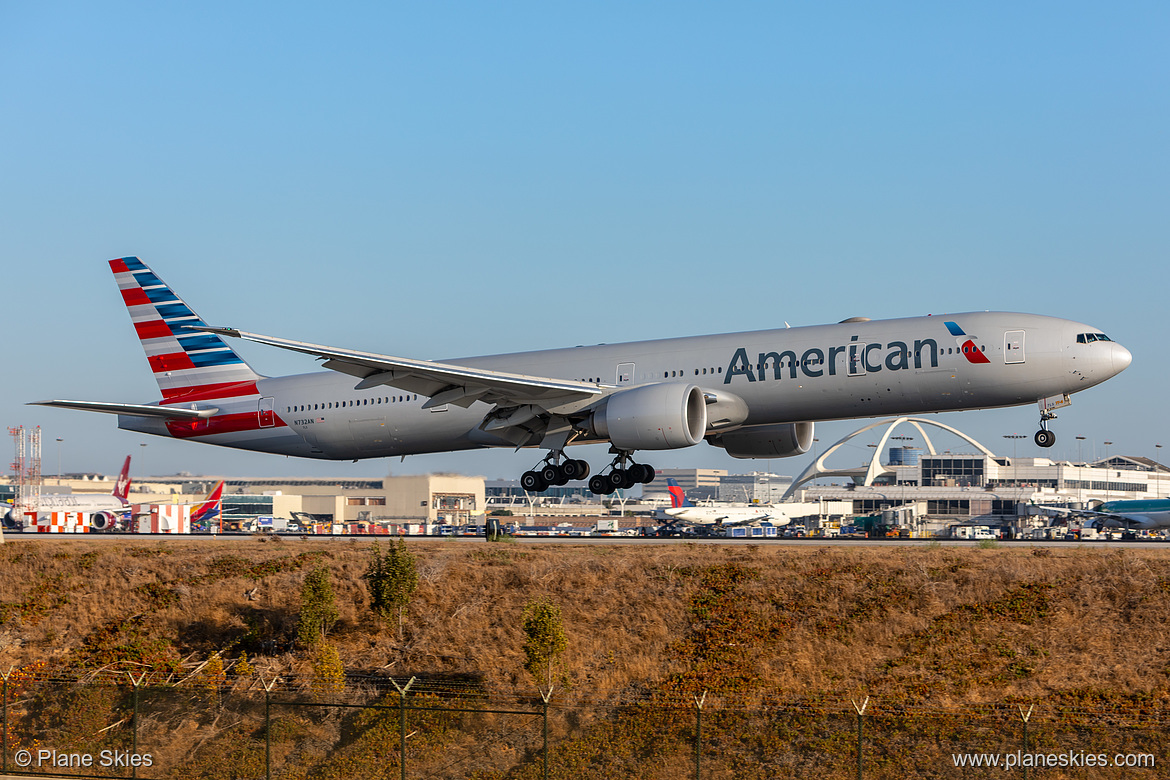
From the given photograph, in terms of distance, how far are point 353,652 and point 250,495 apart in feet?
294

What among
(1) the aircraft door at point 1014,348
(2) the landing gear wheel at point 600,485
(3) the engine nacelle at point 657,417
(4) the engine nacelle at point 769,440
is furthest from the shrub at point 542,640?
(1) the aircraft door at point 1014,348

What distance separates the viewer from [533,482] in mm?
37188

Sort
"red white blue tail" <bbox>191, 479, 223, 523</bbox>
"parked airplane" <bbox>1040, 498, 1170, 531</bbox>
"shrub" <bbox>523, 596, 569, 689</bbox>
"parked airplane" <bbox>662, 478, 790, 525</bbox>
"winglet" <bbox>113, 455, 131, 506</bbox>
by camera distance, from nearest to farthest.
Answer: "shrub" <bbox>523, 596, 569, 689</bbox>
"parked airplane" <bbox>1040, 498, 1170, 531</bbox>
"red white blue tail" <bbox>191, 479, 223, 523</bbox>
"parked airplane" <bbox>662, 478, 790, 525</bbox>
"winglet" <bbox>113, 455, 131, 506</bbox>

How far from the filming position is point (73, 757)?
20.4 meters

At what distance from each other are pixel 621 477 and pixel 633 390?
473 centimetres

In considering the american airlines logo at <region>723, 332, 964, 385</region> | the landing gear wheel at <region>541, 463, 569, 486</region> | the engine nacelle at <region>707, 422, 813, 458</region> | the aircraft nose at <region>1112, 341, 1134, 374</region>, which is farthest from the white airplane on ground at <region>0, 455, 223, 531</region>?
the aircraft nose at <region>1112, 341, 1134, 374</region>

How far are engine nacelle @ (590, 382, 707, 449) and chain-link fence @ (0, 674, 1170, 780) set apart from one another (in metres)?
10.2

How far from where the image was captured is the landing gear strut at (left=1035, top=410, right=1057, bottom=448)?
30656 mm

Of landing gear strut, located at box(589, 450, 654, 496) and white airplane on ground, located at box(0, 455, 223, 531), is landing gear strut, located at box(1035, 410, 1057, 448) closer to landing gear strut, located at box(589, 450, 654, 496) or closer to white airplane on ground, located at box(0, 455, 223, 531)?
landing gear strut, located at box(589, 450, 654, 496)

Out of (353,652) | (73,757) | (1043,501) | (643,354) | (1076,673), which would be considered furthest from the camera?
(1043,501)

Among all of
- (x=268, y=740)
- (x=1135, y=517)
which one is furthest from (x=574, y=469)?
(x=1135, y=517)

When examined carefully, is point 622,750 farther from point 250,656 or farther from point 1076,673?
point 250,656

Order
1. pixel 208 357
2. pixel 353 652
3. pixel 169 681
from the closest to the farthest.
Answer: pixel 169 681, pixel 353 652, pixel 208 357

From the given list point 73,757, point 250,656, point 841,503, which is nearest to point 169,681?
point 250,656
